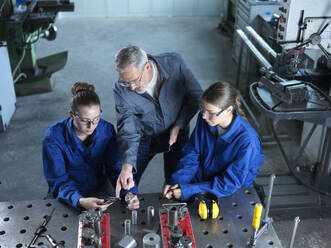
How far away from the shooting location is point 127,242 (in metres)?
1.25

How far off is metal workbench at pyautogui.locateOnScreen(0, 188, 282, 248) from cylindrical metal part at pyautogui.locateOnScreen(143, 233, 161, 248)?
0.09 m

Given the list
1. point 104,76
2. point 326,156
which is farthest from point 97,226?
point 104,76

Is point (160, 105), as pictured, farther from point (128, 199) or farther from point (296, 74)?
point (296, 74)

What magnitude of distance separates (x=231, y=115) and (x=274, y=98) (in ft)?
1.31

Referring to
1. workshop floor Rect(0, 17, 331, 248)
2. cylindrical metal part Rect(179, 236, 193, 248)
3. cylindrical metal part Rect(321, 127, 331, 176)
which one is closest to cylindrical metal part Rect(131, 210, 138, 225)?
cylindrical metal part Rect(179, 236, 193, 248)

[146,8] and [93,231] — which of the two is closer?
[93,231]

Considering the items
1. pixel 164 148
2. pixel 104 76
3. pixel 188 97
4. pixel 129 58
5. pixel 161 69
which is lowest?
pixel 104 76

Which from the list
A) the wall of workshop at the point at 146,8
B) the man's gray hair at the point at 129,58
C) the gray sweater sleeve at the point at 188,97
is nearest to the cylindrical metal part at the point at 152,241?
the man's gray hair at the point at 129,58

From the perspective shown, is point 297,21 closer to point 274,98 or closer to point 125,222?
point 274,98

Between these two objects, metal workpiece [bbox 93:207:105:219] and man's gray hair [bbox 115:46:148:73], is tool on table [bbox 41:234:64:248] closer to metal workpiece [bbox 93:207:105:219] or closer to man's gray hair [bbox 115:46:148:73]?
metal workpiece [bbox 93:207:105:219]

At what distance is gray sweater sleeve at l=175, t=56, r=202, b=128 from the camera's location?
192cm

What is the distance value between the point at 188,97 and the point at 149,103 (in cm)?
22

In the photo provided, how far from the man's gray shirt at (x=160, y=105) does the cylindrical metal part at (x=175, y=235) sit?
538 mm

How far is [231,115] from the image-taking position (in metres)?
1.58
